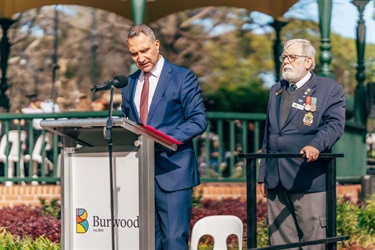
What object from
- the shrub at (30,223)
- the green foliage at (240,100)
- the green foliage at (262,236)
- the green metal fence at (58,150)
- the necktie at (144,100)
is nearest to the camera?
the necktie at (144,100)

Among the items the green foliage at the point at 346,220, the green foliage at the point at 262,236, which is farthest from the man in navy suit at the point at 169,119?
the green foliage at the point at 346,220

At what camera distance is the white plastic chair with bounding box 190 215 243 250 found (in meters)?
8.20

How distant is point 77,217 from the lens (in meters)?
6.91

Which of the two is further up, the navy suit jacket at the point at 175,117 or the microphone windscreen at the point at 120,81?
the microphone windscreen at the point at 120,81

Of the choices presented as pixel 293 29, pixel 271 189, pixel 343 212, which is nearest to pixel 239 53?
pixel 293 29

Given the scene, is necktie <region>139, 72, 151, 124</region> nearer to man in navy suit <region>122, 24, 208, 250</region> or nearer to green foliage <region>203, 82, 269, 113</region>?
man in navy suit <region>122, 24, 208, 250</region>

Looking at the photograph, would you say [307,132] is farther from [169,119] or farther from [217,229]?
[217,229]

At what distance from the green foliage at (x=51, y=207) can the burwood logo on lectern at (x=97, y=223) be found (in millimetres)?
5664

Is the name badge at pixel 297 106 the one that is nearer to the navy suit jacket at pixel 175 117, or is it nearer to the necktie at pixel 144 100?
the navy suit jacket at pixel 175 117

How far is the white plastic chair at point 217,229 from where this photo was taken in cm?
820

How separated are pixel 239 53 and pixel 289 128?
31.4 m

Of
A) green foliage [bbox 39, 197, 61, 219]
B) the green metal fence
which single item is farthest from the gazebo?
green foliage [bbox 39, 197, 61, 219]

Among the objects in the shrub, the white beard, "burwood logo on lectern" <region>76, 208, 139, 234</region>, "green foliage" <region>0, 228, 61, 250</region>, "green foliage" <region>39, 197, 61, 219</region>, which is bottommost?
"green foliage" <region>0, 228, 61, 250</region>

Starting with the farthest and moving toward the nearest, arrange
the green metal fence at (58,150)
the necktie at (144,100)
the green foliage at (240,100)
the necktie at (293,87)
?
1. the green foliage at (240,100)
2. the green metal fence at (58,150)
3. the necktie at (293,87)
4. the necktie at (144,100)
